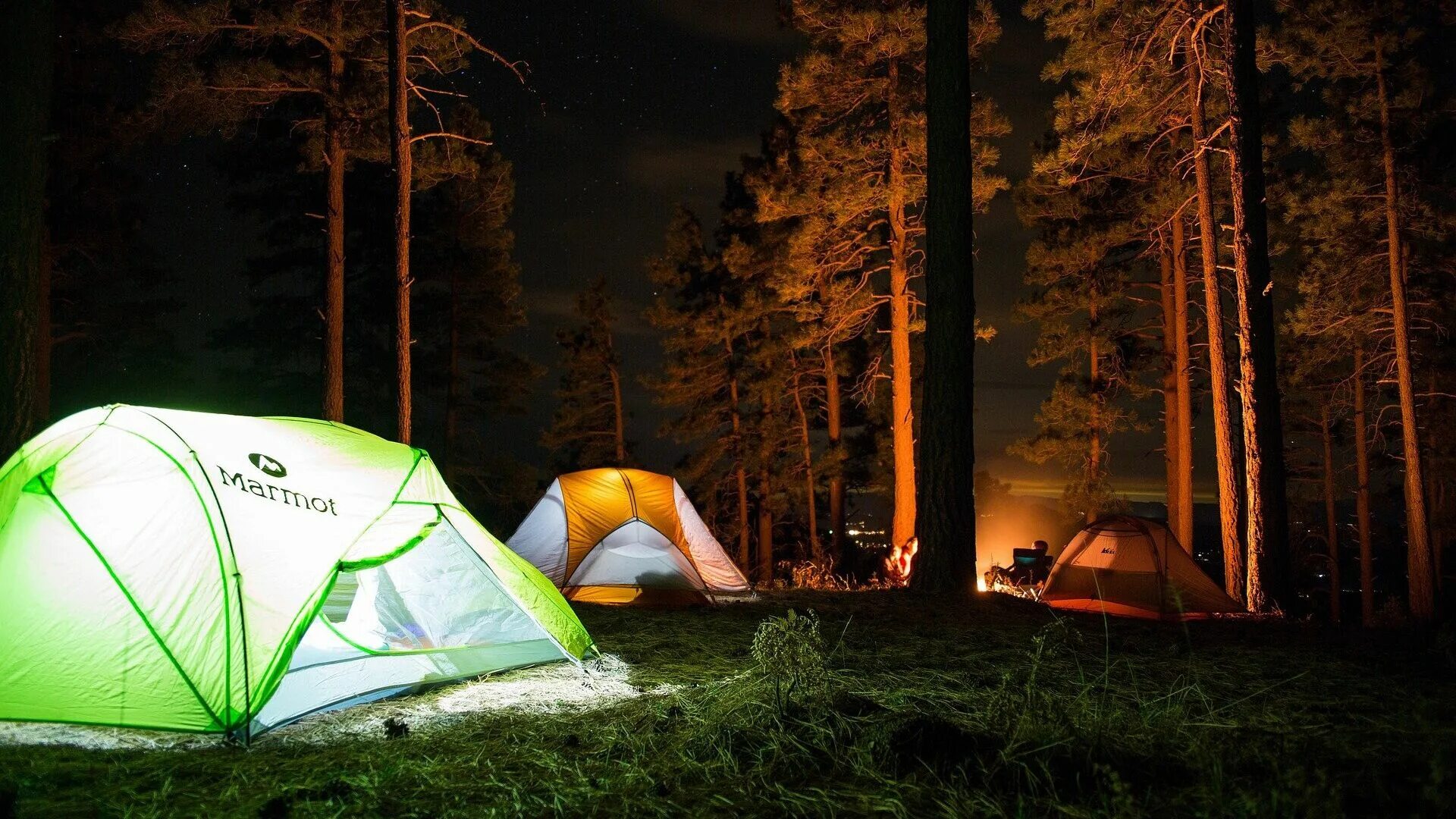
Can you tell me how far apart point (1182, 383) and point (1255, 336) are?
31.7 ft

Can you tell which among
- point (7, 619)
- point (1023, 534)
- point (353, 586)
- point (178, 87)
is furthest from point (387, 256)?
point (1023, 534)

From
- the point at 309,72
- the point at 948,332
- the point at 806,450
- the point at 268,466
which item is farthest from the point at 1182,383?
the point at 268,466

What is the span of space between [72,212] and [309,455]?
1698 cm

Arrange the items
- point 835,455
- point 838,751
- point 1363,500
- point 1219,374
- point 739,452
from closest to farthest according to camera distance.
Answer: point 838,751 → point 1219,374 → point 835,455 → point 1363,500 → point 739,452

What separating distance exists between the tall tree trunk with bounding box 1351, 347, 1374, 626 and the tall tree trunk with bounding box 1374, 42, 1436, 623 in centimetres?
930

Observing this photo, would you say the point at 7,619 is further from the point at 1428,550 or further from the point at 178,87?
the point at 1428,550

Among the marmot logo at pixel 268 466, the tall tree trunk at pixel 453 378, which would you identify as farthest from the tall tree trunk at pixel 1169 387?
the marmot logo at pixel 268 466

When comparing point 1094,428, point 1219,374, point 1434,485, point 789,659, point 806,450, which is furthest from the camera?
point 806,450

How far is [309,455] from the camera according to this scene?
5.42 meters

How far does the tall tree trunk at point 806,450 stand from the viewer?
2494 cm

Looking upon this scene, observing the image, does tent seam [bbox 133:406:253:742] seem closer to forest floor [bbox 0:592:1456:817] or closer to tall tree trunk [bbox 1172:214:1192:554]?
Result: forest floor [bbox 0:592:1456:817]

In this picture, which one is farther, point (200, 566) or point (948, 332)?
point (948, 332)

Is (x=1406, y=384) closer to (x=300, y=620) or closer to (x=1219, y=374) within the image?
(x=1219, y=374)

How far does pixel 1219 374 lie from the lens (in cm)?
1315
